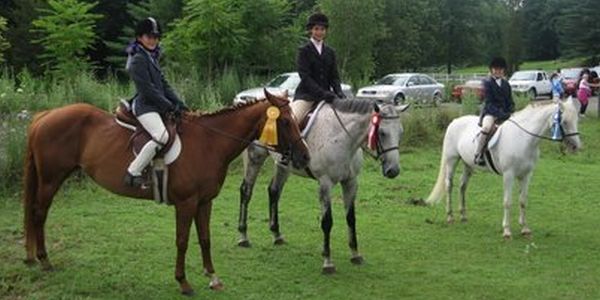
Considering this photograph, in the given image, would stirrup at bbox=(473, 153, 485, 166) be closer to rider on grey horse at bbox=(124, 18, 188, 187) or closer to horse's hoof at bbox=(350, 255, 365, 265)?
horse's hoof at bbox=(350, 255, 365, 265)

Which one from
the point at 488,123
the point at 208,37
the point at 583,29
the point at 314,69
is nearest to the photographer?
the point at 314,69

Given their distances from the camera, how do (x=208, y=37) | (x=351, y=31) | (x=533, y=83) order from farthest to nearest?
1. (x=533, y=83)
2. (x=351, y=31)
3. (x=208, y=37)

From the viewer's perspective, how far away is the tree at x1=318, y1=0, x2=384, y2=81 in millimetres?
33562

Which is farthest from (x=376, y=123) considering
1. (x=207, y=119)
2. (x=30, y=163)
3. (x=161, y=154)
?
(x=30, y=163)

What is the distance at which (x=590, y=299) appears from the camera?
640cm

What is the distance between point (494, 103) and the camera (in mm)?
9648

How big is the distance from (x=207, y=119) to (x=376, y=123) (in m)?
1.81

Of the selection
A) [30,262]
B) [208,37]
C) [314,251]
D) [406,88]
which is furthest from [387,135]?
[406,88]

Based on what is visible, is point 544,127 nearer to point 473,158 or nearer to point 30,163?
point 473,158

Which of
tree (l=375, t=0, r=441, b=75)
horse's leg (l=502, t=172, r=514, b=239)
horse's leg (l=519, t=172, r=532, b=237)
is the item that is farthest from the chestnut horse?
tree (l=375, t=0, r=441, b=75)

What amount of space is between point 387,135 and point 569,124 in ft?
9.88

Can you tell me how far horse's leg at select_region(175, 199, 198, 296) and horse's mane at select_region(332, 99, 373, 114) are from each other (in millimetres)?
2066

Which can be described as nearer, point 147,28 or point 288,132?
point 147,28

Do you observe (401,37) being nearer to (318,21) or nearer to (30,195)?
(318,21)
